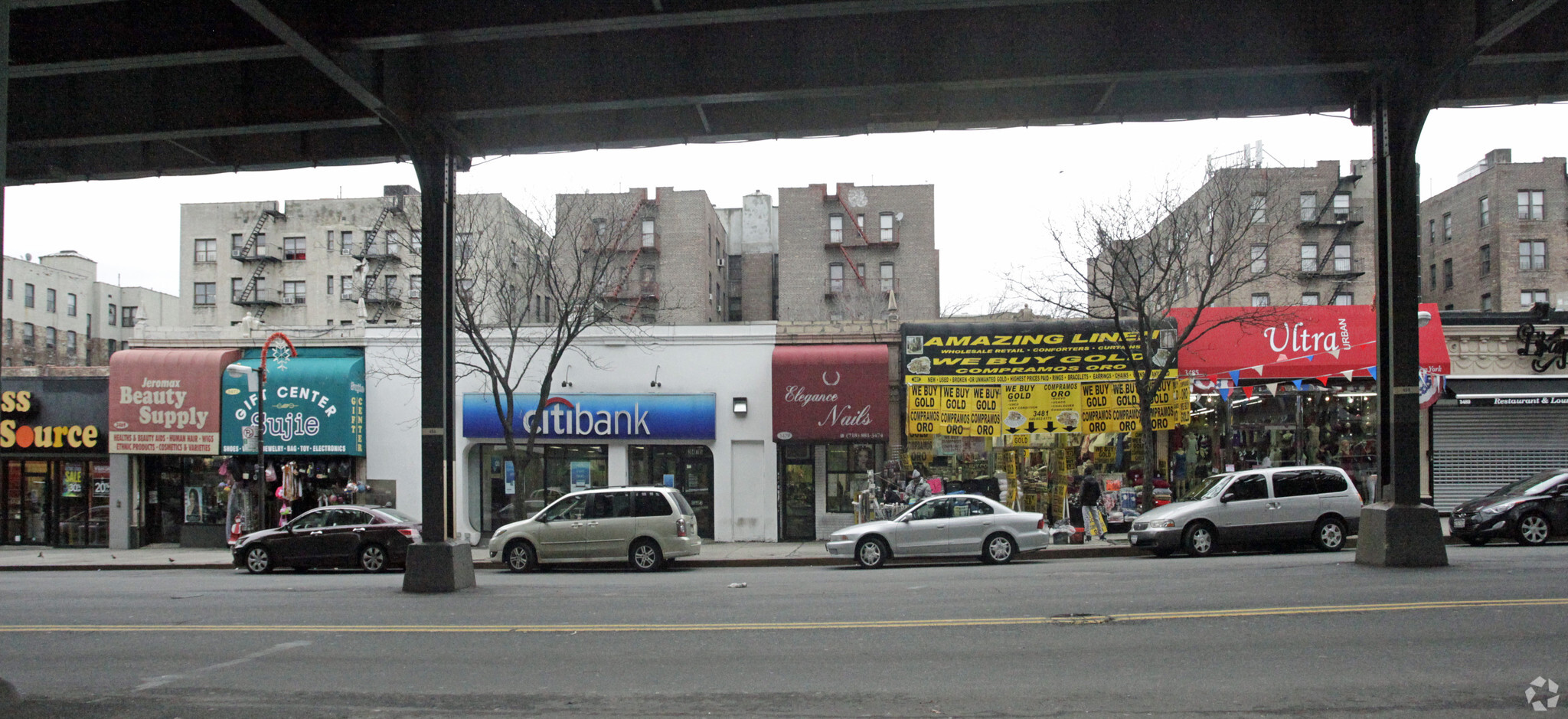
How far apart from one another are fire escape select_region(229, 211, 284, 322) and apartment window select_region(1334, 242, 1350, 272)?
6008 cm

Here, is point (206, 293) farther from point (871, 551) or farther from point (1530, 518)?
point (1530, 518)

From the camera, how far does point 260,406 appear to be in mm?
22984

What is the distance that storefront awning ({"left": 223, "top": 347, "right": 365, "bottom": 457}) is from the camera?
2441 cm

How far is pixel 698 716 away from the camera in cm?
704

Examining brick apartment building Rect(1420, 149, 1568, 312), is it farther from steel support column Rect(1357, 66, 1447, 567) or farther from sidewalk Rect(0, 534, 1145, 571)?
steel support column Rect(1357, 66, 1447, 567)

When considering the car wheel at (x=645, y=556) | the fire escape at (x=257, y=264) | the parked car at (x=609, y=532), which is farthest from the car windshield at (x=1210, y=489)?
the fire escape at (x=257, y=264)

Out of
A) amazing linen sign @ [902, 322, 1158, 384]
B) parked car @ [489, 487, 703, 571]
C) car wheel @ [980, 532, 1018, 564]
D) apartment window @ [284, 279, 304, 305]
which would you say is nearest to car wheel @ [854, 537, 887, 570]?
car wheel @ [980, 532, 1018, 564]

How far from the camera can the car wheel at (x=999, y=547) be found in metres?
18.0

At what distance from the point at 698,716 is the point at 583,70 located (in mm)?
9396

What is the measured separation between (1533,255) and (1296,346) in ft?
131

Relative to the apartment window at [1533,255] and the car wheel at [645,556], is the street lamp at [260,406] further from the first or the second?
the apartment window at [1533,255]

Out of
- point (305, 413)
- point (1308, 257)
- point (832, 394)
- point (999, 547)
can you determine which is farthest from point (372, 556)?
point (1308, 257)

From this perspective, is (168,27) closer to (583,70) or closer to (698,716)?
(583,70)

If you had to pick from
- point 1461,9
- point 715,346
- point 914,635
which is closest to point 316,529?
point 715,346
